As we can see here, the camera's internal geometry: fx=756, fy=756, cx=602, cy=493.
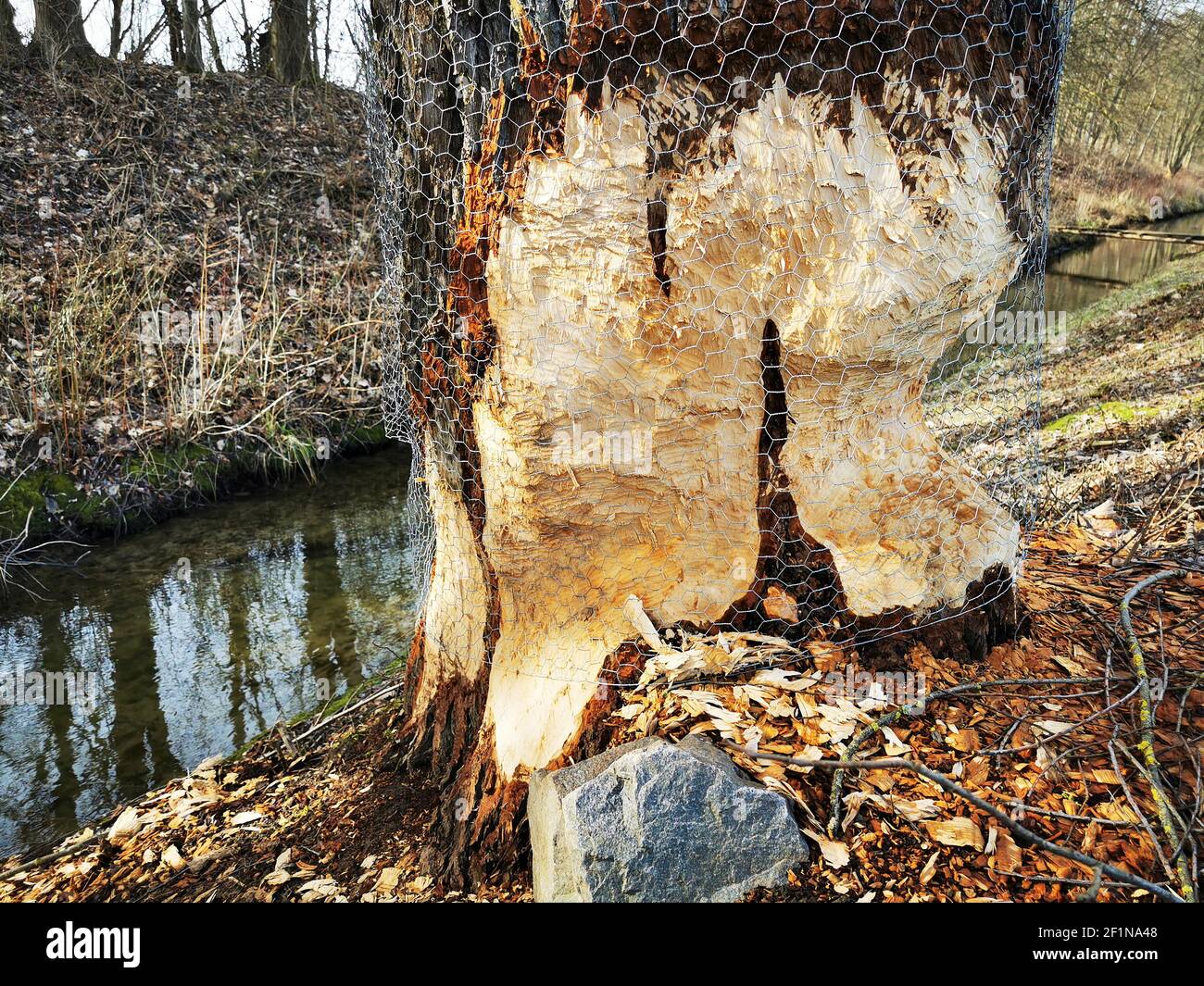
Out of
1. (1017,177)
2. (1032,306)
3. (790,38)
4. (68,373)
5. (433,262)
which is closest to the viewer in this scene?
(790,38)

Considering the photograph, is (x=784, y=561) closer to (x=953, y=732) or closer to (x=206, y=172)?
(x=953, y=732)

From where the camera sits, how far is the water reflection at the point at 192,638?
386 centimetres

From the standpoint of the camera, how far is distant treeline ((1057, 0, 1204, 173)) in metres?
13.2

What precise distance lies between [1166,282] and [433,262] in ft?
40.3

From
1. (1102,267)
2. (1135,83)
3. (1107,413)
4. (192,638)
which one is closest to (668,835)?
(192,638)

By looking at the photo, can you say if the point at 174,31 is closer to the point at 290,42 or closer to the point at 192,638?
the point at 290,42

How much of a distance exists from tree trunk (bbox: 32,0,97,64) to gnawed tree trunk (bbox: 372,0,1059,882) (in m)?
10.4

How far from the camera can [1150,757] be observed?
171 centimetres

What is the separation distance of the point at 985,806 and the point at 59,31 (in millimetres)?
12734

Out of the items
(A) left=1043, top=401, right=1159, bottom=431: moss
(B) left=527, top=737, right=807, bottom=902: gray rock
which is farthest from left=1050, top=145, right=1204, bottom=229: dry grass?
(B) left=527, top=737, right=807, bottom=902: gray rock

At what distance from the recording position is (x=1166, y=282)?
1065cm

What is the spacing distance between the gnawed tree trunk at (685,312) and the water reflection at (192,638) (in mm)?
2544

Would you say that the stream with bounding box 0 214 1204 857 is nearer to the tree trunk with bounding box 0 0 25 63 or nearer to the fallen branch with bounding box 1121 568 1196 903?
the fallen branch with bounding box 1121 568 1196 903
